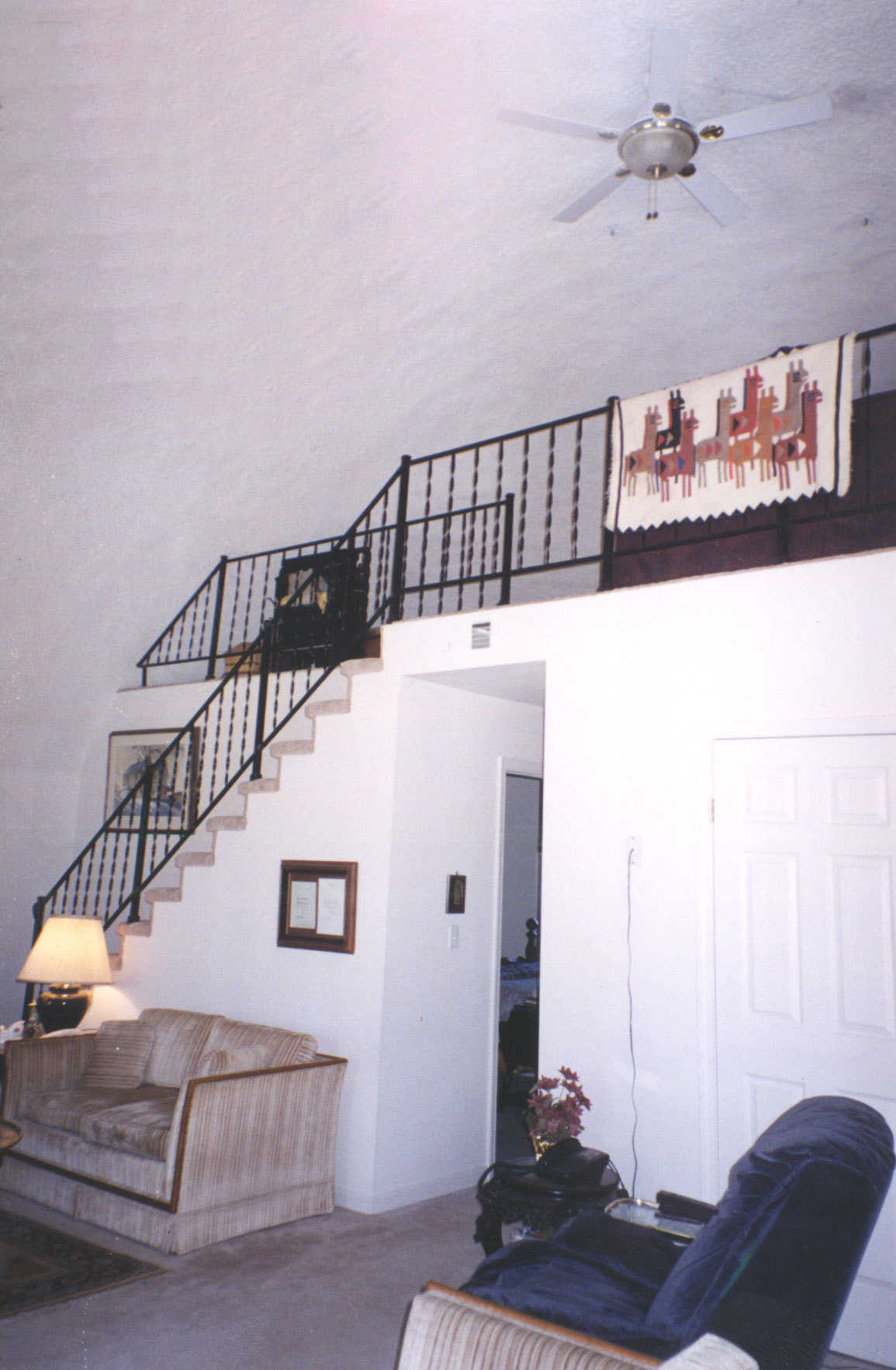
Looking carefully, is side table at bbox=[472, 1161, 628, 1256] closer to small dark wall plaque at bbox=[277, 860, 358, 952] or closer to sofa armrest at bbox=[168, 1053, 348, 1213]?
sofa armrest at bbox=[168, 1053, 348, 1213]

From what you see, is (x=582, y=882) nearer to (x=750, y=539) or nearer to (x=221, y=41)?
(x=750, y=539)

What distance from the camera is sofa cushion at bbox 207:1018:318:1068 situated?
448cm

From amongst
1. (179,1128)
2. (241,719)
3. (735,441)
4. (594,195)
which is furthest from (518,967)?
(594,195)

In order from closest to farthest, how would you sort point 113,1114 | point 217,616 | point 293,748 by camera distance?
point 113,1114 < point 293,748 < point 217,616

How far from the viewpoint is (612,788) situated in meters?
4.12

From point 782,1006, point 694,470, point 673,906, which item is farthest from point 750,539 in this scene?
point 782,1006

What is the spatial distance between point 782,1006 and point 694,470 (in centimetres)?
225

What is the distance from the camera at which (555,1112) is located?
355cm

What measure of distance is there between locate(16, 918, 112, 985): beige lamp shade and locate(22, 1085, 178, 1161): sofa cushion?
0.57m

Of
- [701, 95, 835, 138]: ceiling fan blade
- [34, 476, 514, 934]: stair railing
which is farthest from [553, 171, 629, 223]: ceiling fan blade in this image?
[34, 476, 514, 934]: stair railing

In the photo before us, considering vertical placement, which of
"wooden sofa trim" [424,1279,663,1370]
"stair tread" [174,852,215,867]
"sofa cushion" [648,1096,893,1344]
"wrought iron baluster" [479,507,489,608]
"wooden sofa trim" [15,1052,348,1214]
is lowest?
"wooden sofa trim" [15,1052,348,1214]

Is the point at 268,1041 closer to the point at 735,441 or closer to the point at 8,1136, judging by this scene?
the point at 8,1136

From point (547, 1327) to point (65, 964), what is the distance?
4058 millimetres

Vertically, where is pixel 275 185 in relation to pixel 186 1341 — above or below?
above
